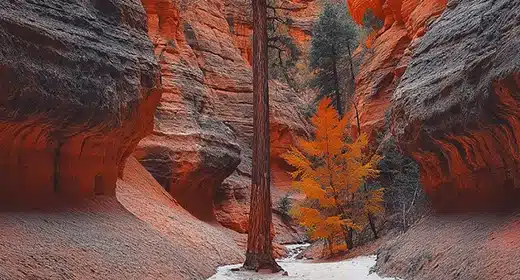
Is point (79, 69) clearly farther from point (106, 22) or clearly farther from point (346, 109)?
point (346, 109)

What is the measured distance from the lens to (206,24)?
3166 centimetres

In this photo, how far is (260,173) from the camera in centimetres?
1223

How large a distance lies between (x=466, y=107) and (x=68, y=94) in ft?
24.2

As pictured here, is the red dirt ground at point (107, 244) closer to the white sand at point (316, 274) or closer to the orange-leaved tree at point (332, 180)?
the white sand at point (316, 274)

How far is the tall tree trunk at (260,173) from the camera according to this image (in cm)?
1176

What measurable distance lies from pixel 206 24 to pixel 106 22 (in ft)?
70.5

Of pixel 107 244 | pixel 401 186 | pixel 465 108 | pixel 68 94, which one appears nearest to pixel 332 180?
pixel 401 186

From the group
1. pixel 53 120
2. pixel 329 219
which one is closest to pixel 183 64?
pixel 329 219

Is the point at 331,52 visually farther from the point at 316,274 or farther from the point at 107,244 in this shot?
the point at 107,244

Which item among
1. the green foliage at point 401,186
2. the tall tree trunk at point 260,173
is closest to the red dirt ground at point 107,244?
the tall tree trunk at point 260,173

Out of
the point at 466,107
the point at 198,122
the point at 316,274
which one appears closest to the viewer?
the point at 466,107

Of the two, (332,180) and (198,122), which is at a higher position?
(198,122)

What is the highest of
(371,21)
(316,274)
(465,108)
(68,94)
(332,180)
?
(371,21)

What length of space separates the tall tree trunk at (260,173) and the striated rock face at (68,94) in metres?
2.90
